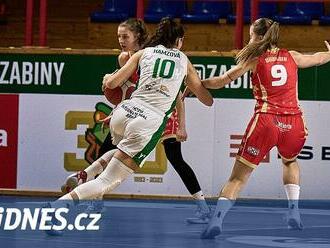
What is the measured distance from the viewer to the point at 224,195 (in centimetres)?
999

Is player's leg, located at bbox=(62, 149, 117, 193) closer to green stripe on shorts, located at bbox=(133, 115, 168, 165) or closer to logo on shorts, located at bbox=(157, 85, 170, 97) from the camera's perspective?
green stripe on shorts, located at bbox=(133, 115, 168, 165)

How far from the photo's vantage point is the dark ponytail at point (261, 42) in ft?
33.4

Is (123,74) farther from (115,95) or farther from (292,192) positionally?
(292,192)

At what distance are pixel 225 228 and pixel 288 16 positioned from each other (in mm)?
Answer: 7296

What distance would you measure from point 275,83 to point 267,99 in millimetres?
165

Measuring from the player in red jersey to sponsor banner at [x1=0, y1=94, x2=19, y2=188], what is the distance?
4523 mm

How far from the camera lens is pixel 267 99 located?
10.4 metres

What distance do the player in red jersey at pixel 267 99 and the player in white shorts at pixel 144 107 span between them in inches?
20.0

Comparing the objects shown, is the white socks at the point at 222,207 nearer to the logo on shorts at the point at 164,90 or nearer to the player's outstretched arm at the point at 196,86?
the player's outstretched arm at the point at 196,86

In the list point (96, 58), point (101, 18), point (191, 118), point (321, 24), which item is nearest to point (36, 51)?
point (96, 58)

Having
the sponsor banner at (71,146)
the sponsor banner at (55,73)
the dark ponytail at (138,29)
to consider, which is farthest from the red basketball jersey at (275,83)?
the sponsor banner at (55,73)

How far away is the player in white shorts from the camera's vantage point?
959cm

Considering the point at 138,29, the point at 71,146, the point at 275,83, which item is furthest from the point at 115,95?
the point at 71,146

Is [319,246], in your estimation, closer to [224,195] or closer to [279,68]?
[224,195]
